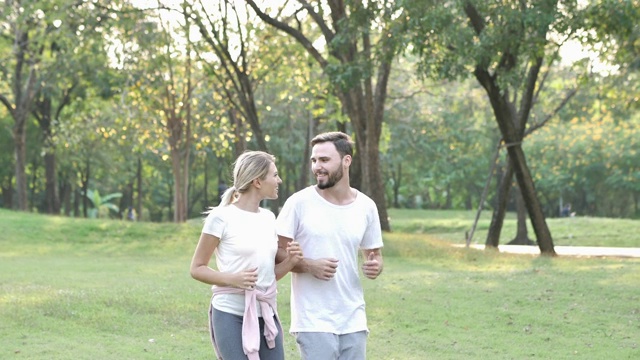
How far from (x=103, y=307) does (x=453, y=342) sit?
4554 mm

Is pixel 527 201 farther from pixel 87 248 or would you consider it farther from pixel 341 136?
pixel 341 136

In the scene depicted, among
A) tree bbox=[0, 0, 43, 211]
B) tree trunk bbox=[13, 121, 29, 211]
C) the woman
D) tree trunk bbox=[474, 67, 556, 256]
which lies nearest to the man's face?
the woman

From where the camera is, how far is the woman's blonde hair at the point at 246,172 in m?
5.86

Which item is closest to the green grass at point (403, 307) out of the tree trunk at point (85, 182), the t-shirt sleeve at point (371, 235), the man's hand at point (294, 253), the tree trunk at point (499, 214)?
the tree trunk at point (499, 214)

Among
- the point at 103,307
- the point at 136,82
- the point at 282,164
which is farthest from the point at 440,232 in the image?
the point at 103,307

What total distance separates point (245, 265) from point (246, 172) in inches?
20.2

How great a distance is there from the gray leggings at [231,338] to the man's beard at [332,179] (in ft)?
2.65

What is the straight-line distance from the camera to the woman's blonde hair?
5.86m

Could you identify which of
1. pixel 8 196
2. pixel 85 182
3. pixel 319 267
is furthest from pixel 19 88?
pixel 319 267

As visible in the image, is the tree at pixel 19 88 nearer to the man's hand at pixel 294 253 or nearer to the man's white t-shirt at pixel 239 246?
the man's white t-shirt at pixel 239 246

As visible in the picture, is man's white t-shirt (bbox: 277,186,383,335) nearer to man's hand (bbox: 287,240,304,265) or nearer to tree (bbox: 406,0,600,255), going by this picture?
man's hand (bbox: 287,240,304,265)

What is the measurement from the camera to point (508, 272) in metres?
18.4

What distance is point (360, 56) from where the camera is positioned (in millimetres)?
21672

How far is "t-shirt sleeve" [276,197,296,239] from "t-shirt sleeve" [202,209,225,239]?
0.31 metres
